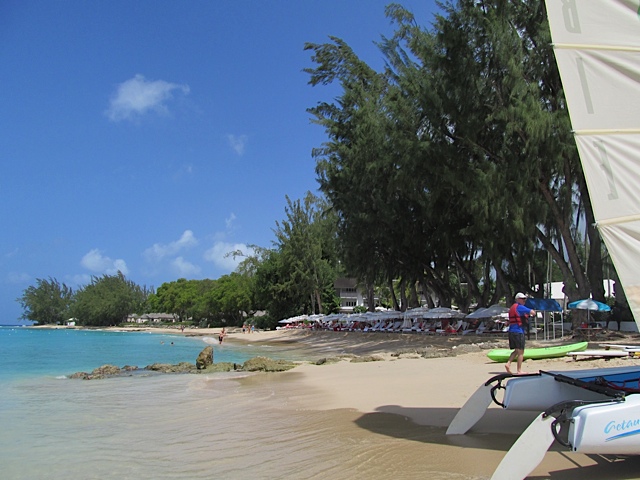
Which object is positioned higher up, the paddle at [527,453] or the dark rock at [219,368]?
the paddle at [527,453]

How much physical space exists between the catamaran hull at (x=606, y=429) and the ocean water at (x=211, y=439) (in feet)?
3.90

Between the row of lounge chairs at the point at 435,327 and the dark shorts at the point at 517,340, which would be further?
the row of lounge chairs at the point at 435,327

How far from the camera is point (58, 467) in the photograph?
711cm

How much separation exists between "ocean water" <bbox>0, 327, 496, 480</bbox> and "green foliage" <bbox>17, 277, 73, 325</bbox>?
142 metres

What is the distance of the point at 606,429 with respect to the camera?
15.6 feet

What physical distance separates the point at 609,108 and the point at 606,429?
3.38 m

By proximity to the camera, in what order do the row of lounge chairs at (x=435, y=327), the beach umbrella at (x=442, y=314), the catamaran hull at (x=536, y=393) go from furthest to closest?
the beach umbrella at (x=442, y=314), the row of lounge chairs at (x=435, y=327), the catamaran hull at (x=536, y=393)

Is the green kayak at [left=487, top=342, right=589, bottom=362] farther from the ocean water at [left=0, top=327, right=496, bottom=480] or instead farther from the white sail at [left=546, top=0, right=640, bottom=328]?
the white sail at [left=546, top=0, right=640, bottom=328]

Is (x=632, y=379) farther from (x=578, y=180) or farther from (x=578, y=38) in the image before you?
(x=578, y=180)

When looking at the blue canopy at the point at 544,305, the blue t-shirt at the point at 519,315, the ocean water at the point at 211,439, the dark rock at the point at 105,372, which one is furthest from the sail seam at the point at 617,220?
the dark rock at the point at 105,372

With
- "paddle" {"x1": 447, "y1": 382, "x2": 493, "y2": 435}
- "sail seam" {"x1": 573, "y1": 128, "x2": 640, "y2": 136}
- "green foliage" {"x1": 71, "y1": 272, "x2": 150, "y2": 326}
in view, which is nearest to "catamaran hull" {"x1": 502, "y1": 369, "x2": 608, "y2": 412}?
"paddle" {"x1": 447, "y1": 382, "x2": 493, "y2": 435}

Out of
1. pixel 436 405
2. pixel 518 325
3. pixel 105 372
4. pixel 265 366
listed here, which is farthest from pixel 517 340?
pixel 105 372

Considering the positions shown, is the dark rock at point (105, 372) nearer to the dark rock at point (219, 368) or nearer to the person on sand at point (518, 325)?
the dark rock at point (219, 368)

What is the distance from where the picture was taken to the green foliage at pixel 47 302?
139750 mm
